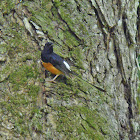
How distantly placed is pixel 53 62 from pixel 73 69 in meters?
0.34

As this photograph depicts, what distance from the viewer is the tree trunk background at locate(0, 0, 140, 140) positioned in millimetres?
2764

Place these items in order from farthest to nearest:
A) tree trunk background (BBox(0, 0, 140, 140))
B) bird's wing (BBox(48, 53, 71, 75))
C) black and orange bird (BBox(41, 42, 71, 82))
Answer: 1. bird's wing (BBox(48, 53, 71, 75))
2. black and orange bird (BBox(41, 42, 71, 82))
3. tree trunk background (BBox(0, 0, 140, 140))

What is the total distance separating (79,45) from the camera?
3.70 meters

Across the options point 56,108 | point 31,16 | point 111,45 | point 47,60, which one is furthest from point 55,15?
point 56,108

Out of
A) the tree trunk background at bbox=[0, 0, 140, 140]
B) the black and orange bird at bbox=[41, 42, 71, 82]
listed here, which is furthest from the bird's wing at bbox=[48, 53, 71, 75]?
the tree trunk background at bbox=[0, 0, 140, 140]

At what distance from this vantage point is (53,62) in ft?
11.3

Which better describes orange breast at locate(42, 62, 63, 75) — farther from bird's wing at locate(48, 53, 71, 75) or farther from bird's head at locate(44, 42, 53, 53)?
bird's head at locate(44, 42, 53, 53)

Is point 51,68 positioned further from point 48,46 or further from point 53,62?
point 48,46

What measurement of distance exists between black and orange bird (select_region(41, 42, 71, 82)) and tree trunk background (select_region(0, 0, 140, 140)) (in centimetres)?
11

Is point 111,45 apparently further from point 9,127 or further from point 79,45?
point 9,127

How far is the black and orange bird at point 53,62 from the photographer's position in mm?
3230

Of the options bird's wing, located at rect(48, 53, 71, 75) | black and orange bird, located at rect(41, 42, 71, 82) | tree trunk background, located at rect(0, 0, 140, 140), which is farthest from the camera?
bird's wing, located at rect(48, 53, 71, 75)

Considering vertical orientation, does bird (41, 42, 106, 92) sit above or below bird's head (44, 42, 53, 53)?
below

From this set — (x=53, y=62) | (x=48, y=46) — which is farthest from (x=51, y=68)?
(x=48, y=46)
